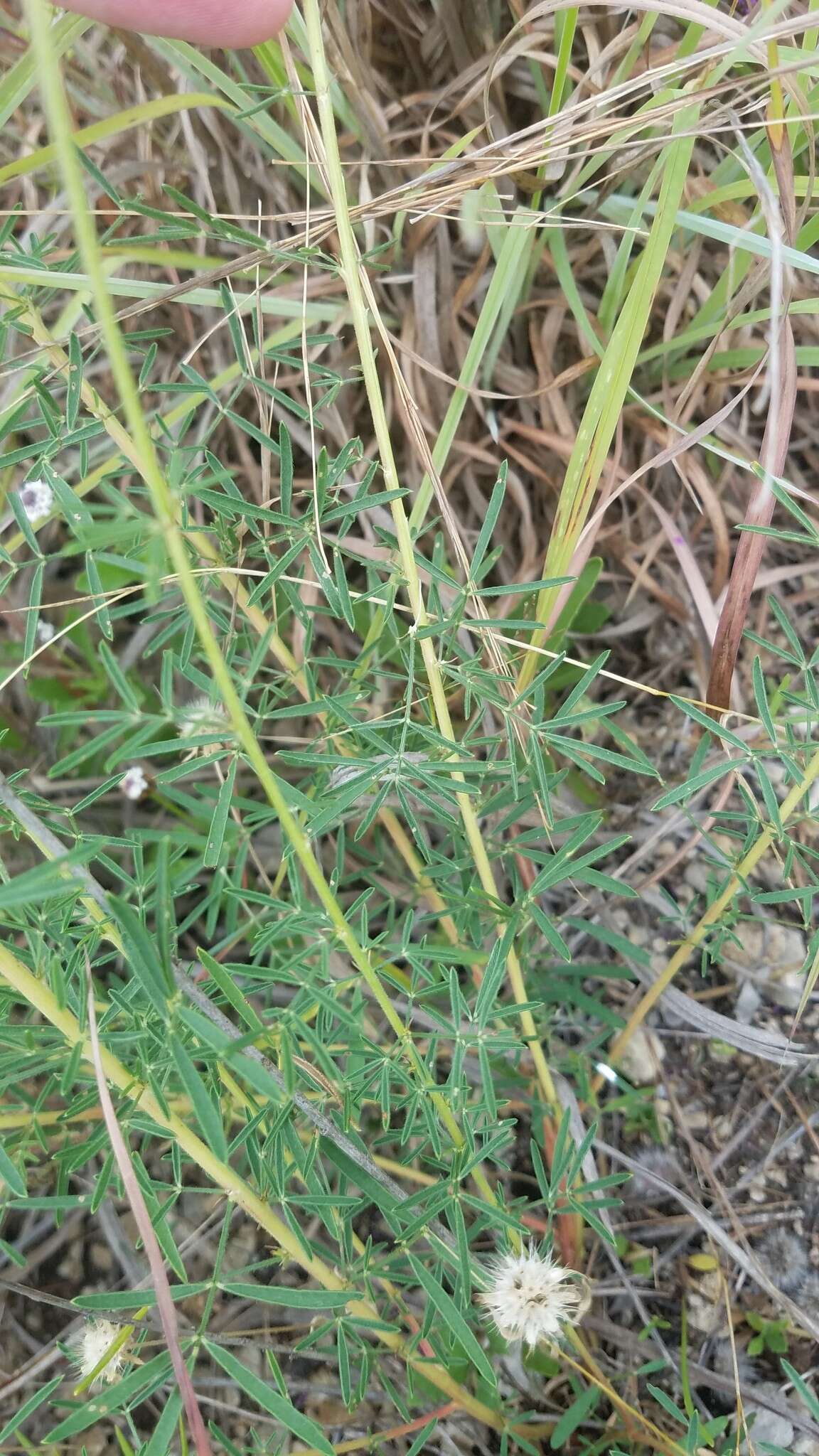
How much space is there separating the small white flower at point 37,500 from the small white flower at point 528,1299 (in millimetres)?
1311

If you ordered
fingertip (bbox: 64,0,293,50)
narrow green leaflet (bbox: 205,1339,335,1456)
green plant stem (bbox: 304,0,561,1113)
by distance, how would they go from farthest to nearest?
fingertip (bbox: 64,0,293,50) < narrow green leaflet (bbox: 205,1339,335,1456) < green plant stem (bbox: 304,0,561,1113)

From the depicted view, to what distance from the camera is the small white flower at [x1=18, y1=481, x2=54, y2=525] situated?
1.65 metres

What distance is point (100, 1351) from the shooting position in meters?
1.08

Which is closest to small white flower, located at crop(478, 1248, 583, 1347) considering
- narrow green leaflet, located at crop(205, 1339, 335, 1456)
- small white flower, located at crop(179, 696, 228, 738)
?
narrow green leaflet, located at crop(205, 1339, 335, 1456)

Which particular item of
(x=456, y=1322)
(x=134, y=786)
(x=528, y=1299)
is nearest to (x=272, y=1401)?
(x=456, y=1322)

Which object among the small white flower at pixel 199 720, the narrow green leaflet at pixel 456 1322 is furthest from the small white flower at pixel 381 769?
the narrow green leaflet at pixel 456 1322

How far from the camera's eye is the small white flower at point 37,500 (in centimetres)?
165

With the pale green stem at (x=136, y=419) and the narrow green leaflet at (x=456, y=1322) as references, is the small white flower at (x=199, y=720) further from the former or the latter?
the narrow green leaflet at (x=456, y=1322)

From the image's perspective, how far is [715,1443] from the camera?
1345 mm

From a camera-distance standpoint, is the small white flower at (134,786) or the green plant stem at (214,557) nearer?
the green plant stem at (214,557)

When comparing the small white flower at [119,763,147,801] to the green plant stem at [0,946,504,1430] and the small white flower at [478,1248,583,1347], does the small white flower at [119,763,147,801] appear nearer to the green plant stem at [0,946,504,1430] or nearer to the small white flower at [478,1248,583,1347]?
the green plant stem at [0,946,504,1430]

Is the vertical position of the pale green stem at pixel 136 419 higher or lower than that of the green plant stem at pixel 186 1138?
higher

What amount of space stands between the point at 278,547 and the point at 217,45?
28.8 inches

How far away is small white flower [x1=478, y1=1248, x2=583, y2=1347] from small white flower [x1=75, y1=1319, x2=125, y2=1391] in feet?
1.38
